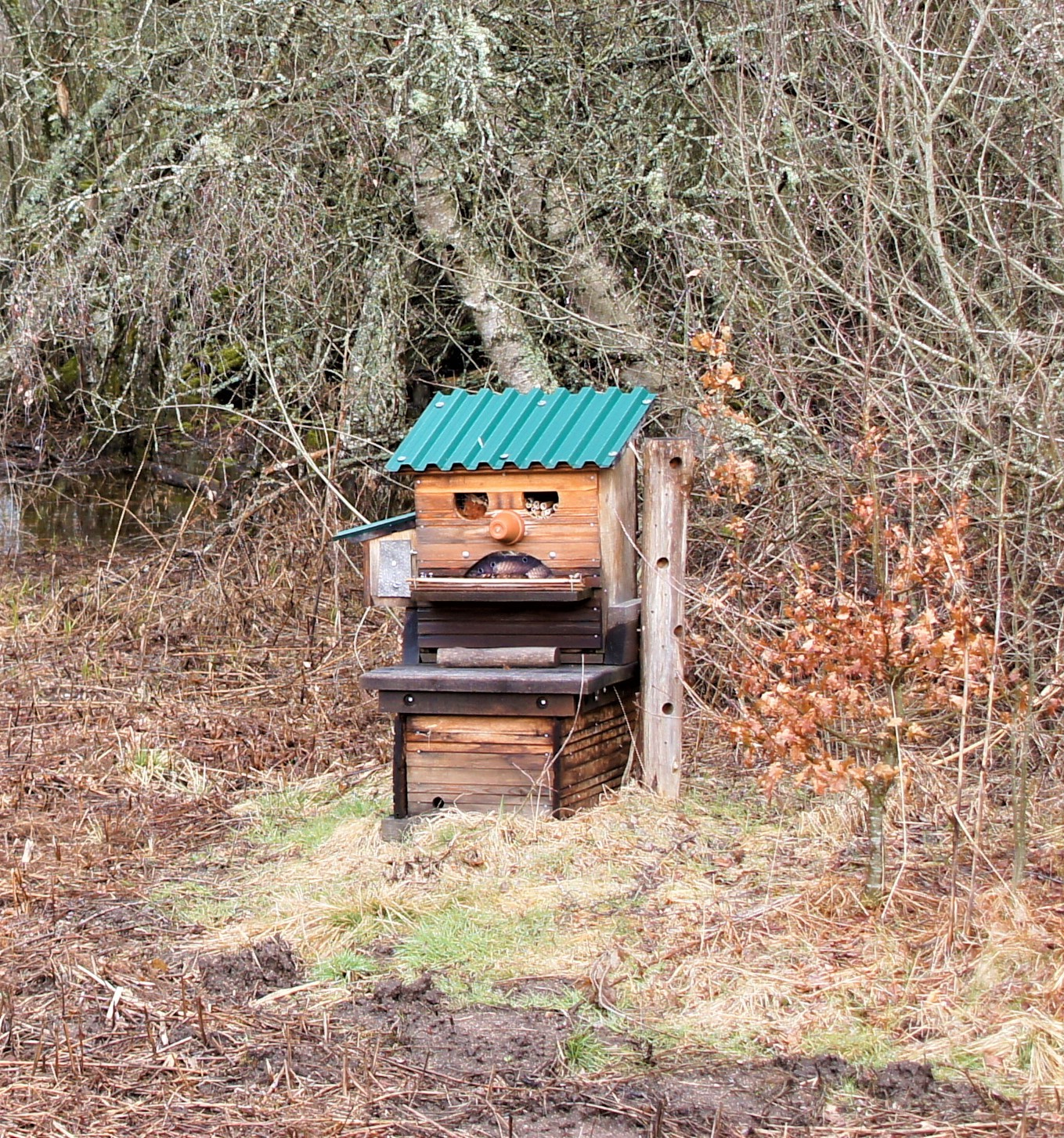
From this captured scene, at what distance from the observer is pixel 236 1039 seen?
4.05m

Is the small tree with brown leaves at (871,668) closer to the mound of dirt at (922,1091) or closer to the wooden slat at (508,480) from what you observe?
the mound of dirt at (922,1091)

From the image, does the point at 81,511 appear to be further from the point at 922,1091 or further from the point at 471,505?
the point at 922,1091

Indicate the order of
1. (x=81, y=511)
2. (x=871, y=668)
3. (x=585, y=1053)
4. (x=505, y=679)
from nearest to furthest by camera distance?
1. (x=585, y=1053)
2. (x=871, y=668)
3. (x=505, y=679)
4. (x=81, y=511)

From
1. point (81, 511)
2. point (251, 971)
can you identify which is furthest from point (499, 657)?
point (81, 511)

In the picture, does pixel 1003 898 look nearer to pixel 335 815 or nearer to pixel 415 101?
pixel 335 815

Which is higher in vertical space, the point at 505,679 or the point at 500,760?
the point at 505,679

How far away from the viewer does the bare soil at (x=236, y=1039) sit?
3.52 m

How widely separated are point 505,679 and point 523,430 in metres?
1.03

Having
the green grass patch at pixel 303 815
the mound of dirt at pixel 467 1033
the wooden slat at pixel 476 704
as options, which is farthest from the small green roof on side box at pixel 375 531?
the mound of dirt at pixel 467 1033

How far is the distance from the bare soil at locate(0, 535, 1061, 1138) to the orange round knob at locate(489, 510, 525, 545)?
1.62m

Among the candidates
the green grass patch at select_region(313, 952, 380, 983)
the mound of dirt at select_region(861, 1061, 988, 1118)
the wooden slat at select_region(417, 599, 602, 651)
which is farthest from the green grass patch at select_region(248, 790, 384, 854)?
the mound of dirt at select_region(861, 1061, 988, 1118)

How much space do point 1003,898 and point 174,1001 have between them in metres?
2.46

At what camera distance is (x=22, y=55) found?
10.2 m

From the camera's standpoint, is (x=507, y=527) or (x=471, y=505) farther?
(x=471, y=505)
